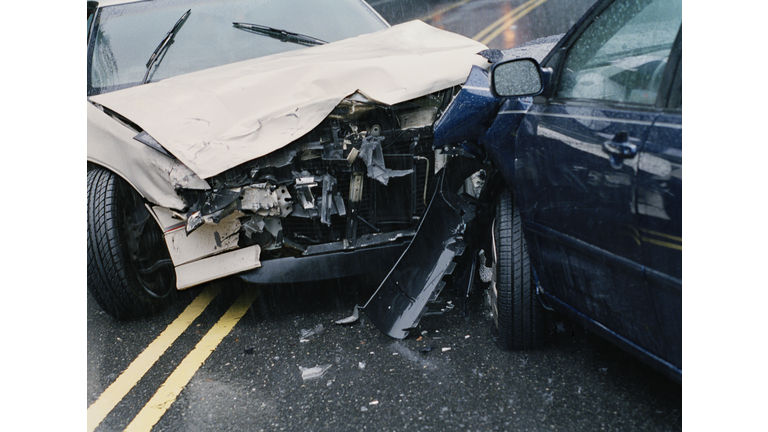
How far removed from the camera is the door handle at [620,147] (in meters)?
1.84

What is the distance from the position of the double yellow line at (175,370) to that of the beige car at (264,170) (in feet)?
0.85

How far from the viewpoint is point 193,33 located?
4.29 meters

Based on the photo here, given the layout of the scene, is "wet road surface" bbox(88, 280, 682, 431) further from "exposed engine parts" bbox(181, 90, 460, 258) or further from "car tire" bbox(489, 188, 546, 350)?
"exposed engine parts" bbox(181, 90, 460, 258)

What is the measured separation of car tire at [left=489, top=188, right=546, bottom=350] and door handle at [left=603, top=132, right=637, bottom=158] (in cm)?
94

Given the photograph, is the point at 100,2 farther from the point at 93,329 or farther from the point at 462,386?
the point at 462,386

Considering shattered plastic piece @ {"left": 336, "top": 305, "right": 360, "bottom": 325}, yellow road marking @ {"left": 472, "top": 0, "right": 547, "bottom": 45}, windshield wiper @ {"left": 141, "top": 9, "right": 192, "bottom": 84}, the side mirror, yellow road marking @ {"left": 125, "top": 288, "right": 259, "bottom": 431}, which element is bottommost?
yellow road marking @ {"left": 125, "top": 288, "right": 259, "bottom": 431}

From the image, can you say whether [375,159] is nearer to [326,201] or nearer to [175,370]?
[326,201]

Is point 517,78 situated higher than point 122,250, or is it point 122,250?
point 517,78

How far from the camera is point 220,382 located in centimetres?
302

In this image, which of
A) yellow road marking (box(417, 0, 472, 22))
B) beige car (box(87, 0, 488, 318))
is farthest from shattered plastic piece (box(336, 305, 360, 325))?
yellow road marking (box(417, 0, 472, 22))

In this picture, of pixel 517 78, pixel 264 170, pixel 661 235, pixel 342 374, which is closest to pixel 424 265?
pixel 342 374

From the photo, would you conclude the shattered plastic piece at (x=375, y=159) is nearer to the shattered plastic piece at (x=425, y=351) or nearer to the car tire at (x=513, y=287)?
the car tire at (x=513, y=287)

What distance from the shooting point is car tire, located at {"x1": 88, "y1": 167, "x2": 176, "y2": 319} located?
3.42 m

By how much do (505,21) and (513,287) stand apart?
12.9 meters
